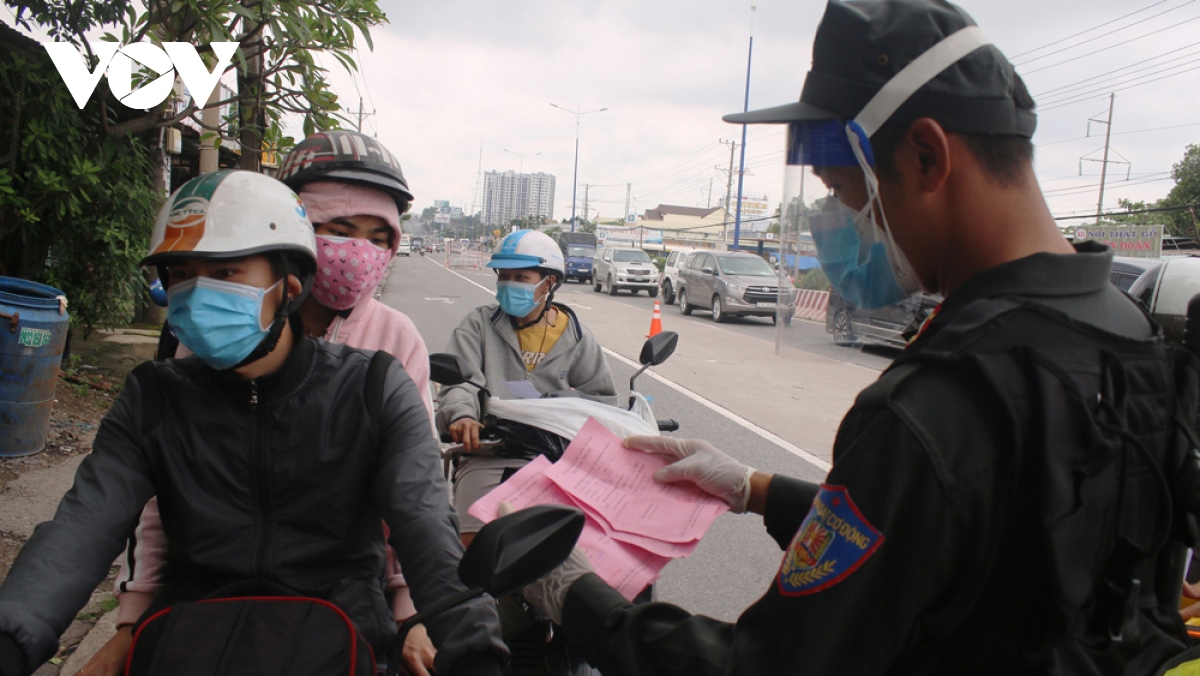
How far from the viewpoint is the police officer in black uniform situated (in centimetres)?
102

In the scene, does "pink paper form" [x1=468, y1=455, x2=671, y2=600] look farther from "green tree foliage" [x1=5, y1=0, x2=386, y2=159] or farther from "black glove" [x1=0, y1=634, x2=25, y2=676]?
"green tree foliage" [x1=5, y1=0, x2=386, y2=159]

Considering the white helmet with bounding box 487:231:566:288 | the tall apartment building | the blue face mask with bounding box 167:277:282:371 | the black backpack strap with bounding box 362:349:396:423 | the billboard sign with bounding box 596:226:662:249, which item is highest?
the tall apartment building

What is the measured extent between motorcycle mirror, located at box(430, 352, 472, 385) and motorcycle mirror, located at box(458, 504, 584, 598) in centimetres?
157

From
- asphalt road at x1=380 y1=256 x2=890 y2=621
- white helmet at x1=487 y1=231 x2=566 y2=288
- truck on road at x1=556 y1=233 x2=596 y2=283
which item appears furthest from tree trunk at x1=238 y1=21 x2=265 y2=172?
truck on road at x1=556 y1=233 x2=596 y2=283

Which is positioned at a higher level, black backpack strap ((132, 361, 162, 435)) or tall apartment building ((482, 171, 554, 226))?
tall apartment building ((482, 171, 554, 226))

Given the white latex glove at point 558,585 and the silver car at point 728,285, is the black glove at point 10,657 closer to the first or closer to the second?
the white latex glove at point 558,585

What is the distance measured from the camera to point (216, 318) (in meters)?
1.77

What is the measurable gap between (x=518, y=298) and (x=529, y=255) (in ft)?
0.69

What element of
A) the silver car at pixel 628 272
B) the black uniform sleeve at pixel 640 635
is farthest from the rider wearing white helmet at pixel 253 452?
the silver car at pixel 628 272

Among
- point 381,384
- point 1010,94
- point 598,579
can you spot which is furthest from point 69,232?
point 1010,94

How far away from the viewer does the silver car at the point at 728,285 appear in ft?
65.0

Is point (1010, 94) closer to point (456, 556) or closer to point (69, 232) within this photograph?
point (456, 556)

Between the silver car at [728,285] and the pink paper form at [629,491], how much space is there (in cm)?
1683

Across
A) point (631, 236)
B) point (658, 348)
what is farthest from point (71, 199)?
point (631, 236)
